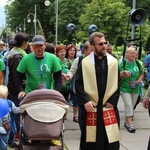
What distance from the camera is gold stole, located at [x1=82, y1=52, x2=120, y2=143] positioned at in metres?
5.32

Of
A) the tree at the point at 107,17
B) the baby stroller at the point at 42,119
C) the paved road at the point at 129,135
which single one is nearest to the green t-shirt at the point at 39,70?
the baby stroller at the point at 42,119

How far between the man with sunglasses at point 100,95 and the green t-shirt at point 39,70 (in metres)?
0.59

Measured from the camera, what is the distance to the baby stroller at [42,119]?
4.53 meters

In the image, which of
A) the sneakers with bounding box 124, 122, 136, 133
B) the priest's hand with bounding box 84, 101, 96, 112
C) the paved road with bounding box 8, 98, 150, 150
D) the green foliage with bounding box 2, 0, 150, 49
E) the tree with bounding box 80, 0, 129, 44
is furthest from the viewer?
the green foliage with bounding box 2, 0, 150, 49

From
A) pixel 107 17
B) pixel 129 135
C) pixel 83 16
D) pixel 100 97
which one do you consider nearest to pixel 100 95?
pixel 100 97

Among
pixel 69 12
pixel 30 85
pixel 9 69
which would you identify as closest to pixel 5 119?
pixel 30 85

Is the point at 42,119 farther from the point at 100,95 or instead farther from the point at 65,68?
the point at 65,68

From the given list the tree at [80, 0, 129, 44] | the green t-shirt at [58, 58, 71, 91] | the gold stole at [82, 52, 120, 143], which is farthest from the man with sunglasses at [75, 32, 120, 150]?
the tree at [80, 0, 129, 44]

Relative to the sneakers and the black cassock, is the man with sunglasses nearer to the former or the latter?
the black cassock

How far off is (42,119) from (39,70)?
1.31 metres

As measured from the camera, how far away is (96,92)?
5.30 metres

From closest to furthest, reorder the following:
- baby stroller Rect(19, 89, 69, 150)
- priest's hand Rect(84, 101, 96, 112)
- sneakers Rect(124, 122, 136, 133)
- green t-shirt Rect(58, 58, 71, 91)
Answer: baby stroller Rect(19, 89, 69, 150)
priest's hand Rect(84, 101, 96, 112)
sneakers Rect(124, 122, 136, 133)
green t-shirt Rect(58, 58, 71, 91)

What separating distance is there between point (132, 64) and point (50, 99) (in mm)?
3890

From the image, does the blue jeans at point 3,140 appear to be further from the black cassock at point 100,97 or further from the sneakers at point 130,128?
the sneakers at point 130,128
